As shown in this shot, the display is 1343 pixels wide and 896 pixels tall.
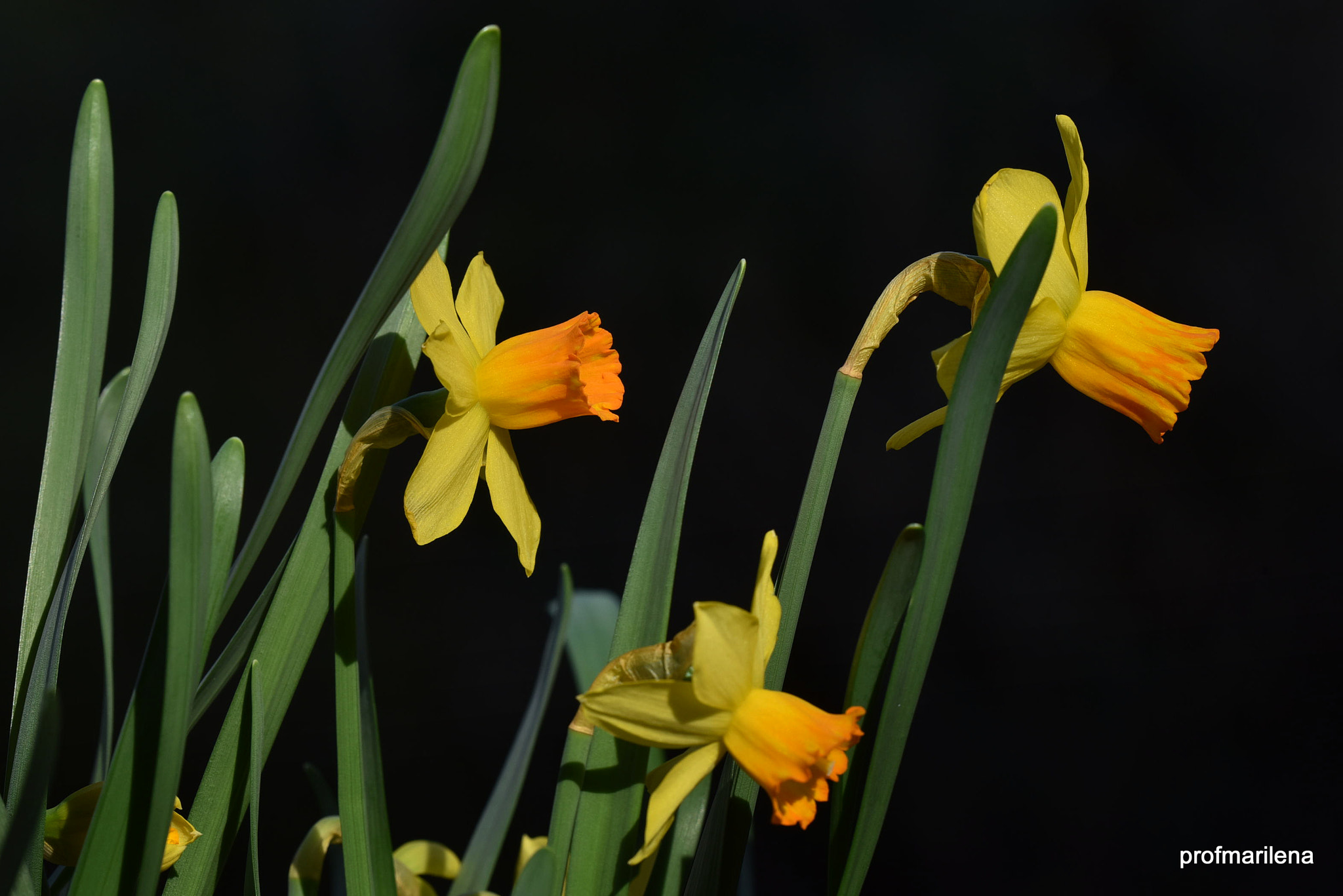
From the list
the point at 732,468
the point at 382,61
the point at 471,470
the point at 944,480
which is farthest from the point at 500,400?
the point at 382,61

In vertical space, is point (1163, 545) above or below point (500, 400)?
below

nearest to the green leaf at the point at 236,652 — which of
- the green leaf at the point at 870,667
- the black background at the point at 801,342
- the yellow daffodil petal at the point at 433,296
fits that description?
the yellow daffodil petal at the point at 433,296

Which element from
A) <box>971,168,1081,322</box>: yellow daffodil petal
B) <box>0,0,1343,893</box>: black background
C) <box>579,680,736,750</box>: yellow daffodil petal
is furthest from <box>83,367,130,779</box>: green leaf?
<box>0,0,1343,893</box>: black background

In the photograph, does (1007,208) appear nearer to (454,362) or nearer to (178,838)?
(454,362)

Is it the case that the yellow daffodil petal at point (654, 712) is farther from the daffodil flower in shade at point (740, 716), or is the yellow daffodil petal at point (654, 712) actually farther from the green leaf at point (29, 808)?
the green leaf at point (29, 808)

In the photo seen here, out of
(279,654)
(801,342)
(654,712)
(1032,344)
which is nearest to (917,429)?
(1032,344)

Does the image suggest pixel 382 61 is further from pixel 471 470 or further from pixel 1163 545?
pixel 1163 545
